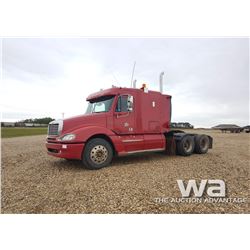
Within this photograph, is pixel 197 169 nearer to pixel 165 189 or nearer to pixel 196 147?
pixel 165 189

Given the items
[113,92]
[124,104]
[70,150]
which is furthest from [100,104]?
[70,150]

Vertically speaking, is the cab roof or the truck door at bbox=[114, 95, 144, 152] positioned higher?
the cab roof

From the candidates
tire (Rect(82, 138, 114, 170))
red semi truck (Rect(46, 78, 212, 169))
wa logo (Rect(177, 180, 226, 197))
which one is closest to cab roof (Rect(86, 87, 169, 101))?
red semi truck (Rect(46, 78, 212, 169))

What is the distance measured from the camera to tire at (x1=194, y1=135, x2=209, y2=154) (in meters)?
8.27

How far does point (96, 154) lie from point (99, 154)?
0.10 meters

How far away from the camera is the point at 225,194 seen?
3826mm

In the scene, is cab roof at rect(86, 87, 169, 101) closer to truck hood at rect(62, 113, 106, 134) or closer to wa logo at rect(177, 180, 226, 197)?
truck hood at rect(62, 113, 106, 134)

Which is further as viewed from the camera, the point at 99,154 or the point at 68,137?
the point at 99,154

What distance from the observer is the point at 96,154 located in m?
5.61

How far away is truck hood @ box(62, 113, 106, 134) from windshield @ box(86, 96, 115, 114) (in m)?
Result: 0.43

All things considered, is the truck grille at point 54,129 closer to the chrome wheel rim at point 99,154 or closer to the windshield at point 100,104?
the chrome wheel rim at point 99,154

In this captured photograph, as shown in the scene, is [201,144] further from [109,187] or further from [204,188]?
[109,187]

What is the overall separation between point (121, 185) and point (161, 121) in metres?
3.97

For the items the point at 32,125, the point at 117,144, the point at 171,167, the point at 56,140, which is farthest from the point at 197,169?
the point at 32,125
